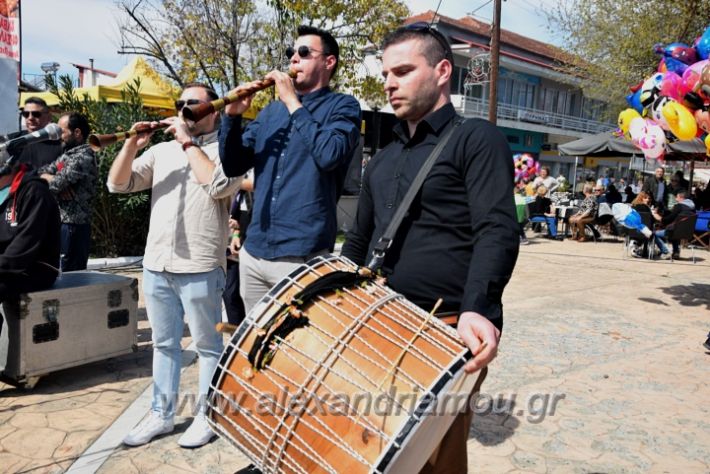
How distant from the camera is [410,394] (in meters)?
1.74

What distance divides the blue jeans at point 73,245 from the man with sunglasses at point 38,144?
883mm

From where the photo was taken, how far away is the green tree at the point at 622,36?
16188mm

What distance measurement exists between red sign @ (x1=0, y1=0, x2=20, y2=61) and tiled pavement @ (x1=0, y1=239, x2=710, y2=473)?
11.1 feet

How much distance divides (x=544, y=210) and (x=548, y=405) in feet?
43.0

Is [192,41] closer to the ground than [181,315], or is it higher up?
higher up

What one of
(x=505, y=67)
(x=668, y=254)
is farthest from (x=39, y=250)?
(x=505, y=67)

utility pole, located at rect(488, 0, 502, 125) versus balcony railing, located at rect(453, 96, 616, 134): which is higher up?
balcony railing, located at rect(453, 96, 616, 134)

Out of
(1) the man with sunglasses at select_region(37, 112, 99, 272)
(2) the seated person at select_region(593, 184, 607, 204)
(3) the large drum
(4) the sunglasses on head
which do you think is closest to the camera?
(3) the large drum

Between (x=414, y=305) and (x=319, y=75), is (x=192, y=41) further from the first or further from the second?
(x=414, y=305)

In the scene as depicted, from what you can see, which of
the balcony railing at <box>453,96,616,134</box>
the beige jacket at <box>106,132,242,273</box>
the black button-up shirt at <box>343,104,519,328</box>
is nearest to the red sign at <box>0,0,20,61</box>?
the beige jacket at <box>106,132,242,273</box>

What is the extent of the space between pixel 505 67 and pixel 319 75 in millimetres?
33497

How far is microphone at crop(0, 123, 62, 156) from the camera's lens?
9.56ft

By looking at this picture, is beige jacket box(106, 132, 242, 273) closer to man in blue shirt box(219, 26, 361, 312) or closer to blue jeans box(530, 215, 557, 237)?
man in blue shirt box(219, 26, 361, 312)

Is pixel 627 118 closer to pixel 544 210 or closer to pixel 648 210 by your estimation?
pixel 648 210
